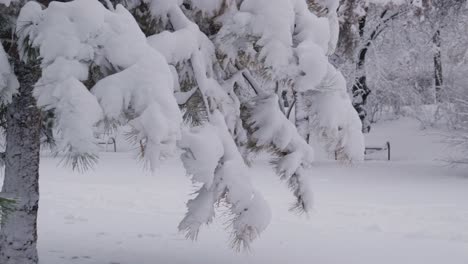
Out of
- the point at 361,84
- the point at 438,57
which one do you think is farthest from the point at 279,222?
the point at 438,57

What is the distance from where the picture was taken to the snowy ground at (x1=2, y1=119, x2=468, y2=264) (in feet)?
22.3

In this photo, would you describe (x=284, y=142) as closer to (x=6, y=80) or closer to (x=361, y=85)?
(x=6, y=80)

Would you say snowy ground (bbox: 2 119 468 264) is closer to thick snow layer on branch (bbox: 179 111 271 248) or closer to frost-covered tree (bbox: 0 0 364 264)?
frost-covered tree (bbox: 0 0 364 264)

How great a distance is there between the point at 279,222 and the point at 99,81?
6.41 m

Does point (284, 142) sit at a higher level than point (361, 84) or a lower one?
higher

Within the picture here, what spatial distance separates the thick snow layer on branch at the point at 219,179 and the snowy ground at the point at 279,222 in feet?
6.04

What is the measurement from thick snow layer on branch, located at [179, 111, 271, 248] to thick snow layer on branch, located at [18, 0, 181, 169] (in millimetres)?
539

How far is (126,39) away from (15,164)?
A: 7.95ft

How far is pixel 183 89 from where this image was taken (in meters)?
4.09

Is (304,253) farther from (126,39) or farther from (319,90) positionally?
(126,39)

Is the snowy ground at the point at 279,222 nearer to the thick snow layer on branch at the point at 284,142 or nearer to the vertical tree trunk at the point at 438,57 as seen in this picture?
the thick snow layer on branch at the point at 284,142

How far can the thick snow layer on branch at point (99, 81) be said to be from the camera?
2748 millimetres

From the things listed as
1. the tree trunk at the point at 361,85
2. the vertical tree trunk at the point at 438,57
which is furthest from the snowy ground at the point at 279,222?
the vertical tree trunk at the point at 438,57

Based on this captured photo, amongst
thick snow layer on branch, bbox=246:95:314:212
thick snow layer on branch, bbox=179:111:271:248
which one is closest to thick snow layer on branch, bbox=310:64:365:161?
thick snow layer on branch, bbox=246:95:314:212
